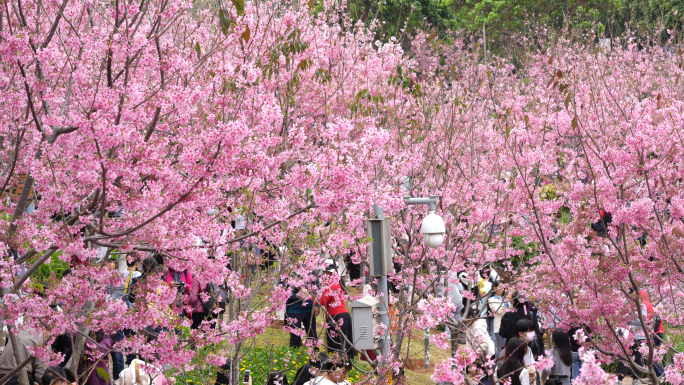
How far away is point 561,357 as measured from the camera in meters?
8.96

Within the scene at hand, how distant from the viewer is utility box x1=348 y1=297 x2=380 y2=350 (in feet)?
24.1

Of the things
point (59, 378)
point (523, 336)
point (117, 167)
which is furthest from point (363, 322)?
point (117, 167)

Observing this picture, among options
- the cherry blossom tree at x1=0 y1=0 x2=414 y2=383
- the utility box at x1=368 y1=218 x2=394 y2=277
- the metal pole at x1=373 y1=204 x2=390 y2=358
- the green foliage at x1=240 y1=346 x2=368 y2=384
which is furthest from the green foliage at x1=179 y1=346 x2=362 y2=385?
the cherry blossom tree at x1=0 y1=0 x2=414 y2=383

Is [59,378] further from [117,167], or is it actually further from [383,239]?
[383,239]

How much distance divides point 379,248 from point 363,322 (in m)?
0.85

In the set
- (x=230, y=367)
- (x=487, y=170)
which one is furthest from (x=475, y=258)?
(x=230, y=367)

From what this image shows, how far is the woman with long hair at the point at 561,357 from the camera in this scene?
8898 millimetres

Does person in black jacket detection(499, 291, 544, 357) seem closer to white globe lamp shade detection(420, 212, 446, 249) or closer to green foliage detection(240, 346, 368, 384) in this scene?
green foliage detection(240, 346, 368, 384)

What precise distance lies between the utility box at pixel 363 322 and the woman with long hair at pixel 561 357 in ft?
9.39

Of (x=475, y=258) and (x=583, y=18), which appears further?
(x=583, y=18)

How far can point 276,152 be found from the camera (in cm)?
812

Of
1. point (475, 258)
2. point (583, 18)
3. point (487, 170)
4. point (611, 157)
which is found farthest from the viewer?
point (583, 18)

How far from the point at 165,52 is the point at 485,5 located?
81.8 ft

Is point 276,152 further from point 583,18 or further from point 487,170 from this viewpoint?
point 583,18
